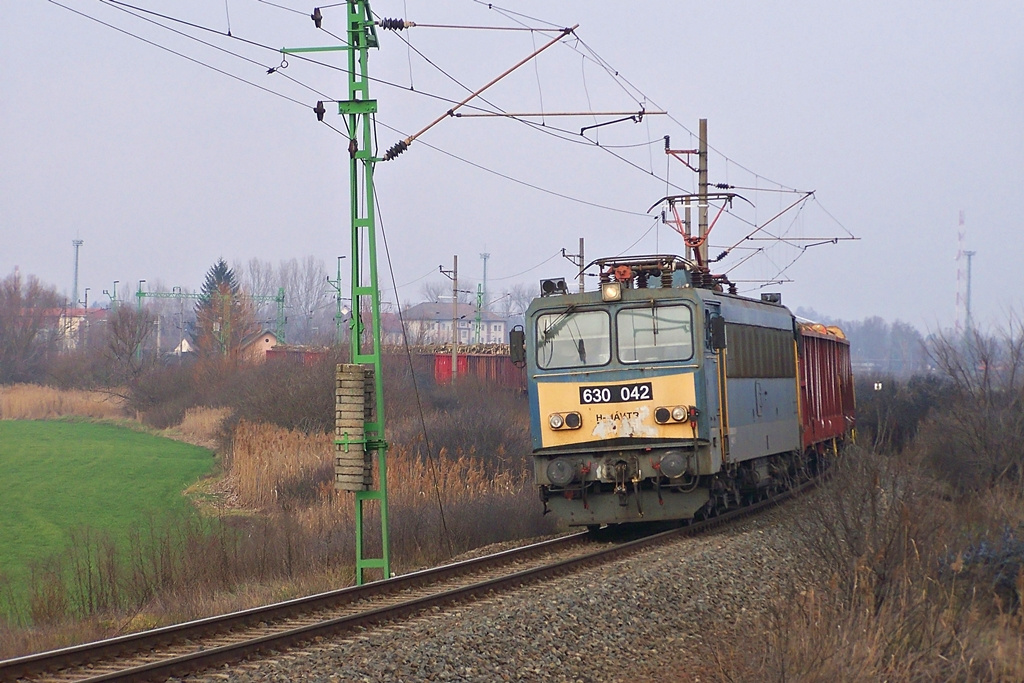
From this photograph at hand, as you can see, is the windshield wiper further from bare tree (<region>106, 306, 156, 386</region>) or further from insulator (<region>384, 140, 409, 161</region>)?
bare tree (<region>106, 306, 156, 386</region>)

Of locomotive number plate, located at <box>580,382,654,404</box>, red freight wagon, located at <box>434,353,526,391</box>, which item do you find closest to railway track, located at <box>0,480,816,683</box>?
locomotive number plate, located at <box>580,382,654,404</box>

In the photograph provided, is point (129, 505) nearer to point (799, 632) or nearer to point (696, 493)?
point (696, 493)

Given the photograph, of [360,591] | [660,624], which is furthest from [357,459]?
[660,624]

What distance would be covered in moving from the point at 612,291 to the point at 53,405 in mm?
47381

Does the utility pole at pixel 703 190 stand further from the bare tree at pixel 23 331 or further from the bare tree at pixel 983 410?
the bare tree at pixel 23 331

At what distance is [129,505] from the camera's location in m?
28.0

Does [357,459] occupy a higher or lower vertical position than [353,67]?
lower

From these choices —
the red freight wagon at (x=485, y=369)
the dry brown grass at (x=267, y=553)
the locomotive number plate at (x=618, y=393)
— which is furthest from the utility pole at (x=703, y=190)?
the red freight wagon at (x=485, y=369)

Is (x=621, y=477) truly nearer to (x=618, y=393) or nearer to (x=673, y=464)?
(x=673, y=464)

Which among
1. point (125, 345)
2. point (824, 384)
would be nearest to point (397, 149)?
point (824, 384)

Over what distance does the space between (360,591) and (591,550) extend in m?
4.04

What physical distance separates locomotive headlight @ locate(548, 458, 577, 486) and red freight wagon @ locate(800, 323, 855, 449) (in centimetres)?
714

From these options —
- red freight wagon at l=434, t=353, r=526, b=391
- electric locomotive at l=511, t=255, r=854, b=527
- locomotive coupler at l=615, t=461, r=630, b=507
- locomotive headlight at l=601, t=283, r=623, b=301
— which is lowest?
locomotive coupler at l=615, t=461, r=630, b=507

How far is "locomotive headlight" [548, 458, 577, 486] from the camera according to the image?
14430mm
